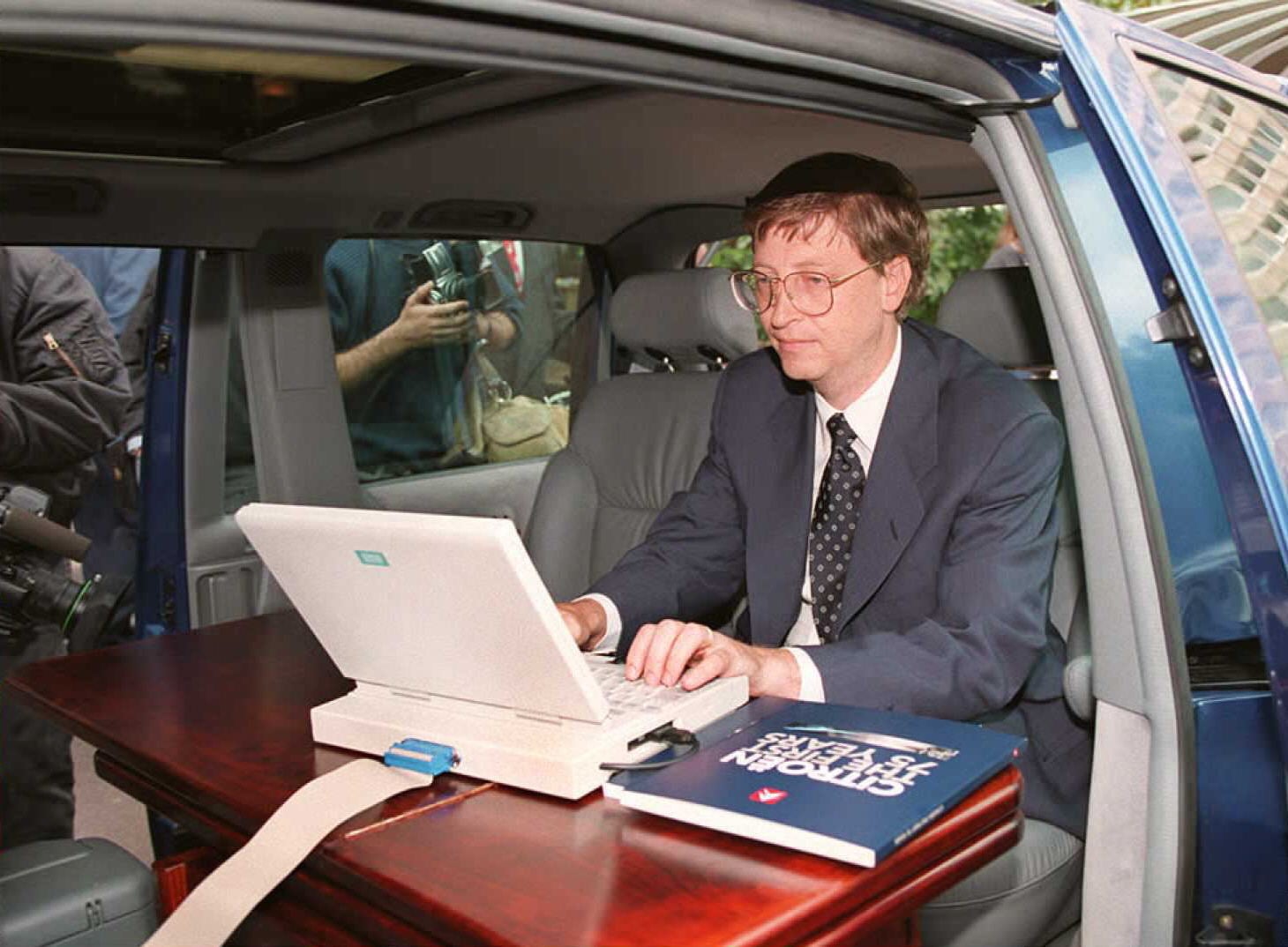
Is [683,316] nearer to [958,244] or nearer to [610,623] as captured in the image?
[610,623]

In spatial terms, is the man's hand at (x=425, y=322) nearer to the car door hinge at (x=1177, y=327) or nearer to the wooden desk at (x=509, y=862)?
the wooden desk at (x=509, y=862)

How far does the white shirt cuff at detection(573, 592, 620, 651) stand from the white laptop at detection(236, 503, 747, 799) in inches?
20.4

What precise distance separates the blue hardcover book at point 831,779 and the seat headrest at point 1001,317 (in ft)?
3.51

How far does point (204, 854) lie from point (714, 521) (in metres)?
1.08

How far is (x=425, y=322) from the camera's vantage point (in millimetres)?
3383

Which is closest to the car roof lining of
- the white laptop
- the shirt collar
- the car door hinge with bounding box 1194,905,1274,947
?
the shirt collar

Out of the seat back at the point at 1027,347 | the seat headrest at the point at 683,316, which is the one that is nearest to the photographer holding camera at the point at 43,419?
the seat headrest at the point at 683,316

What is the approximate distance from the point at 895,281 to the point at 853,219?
0.45 ft

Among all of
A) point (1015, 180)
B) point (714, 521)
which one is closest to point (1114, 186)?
point (1015, 180)

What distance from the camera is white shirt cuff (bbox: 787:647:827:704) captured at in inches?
66.1

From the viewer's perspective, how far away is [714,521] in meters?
2.40

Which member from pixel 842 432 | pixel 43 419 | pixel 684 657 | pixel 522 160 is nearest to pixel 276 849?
pixel 684 657

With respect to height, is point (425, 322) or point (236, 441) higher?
point (425, 322)

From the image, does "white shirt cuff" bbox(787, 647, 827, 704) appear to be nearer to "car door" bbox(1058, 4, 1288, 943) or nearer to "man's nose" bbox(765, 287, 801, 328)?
"car door" bbox(1058, 4, 1288, 943)
